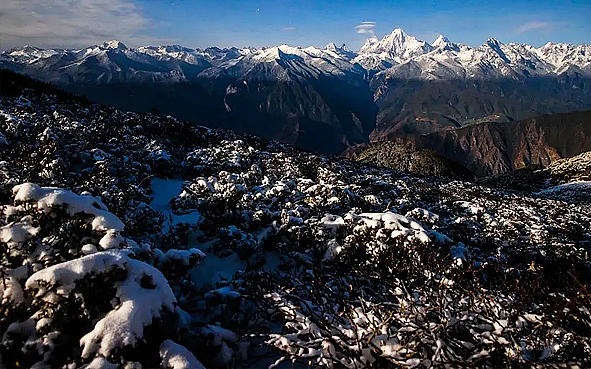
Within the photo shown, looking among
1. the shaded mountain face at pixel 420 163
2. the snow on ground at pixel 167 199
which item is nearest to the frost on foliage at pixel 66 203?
the snow on ground at pixel 167 199

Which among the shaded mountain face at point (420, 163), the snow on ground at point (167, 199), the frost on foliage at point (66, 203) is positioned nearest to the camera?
the frost on foliage at point (66, 203)

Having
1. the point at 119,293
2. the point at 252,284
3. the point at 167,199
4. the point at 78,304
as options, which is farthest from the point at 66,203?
the point at 167,199

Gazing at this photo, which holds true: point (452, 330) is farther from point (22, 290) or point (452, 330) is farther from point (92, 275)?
point (22, 290)

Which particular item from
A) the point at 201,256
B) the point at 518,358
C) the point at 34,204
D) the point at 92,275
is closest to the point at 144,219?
the point at 201,256

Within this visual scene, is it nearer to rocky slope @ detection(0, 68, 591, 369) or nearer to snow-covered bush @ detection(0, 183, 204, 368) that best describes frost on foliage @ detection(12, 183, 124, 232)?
rocky slope @ detection(0, 68, 591, 369)

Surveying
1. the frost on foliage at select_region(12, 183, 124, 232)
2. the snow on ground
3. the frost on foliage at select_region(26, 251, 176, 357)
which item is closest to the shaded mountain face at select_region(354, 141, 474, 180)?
the snow on ground

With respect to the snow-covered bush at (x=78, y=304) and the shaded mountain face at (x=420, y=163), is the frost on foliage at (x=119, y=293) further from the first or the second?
the shaded mountain face at (x=420, y=163)

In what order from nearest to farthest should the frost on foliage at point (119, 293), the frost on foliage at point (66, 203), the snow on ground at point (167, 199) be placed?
the frost on foliage at point (119, 293) → the frost on foliage at point (66, 203) → the snow on ground at point (167, 199)
